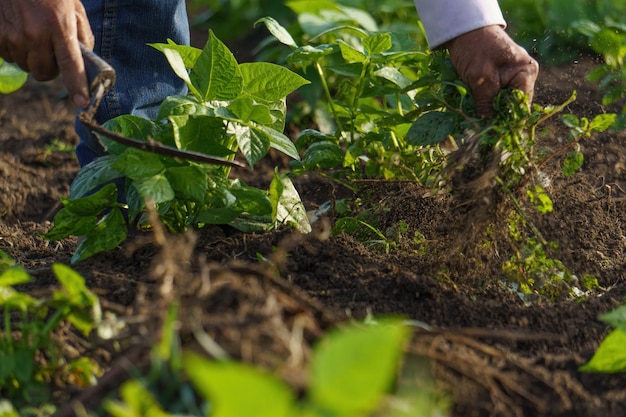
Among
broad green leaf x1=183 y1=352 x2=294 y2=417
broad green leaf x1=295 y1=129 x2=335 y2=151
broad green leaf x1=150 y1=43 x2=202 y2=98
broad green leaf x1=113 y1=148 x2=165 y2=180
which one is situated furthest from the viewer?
broad green leaf x1=295 y1=129 x2=335 y2=151

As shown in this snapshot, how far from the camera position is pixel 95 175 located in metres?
1.86

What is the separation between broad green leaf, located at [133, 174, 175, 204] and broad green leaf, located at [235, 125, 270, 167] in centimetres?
20

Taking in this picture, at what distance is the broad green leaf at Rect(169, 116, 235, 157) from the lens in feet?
5.96

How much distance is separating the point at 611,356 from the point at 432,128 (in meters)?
0.78

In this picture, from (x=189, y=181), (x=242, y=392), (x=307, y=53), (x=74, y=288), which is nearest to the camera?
(x=242, y=392)

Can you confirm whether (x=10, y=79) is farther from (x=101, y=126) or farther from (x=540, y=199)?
(x=540, y=199)

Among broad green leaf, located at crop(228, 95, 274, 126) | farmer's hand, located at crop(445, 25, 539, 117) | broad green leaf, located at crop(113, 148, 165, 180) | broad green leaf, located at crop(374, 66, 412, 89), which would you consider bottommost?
broad green leaf, located at crop(113, 148, 165, 180)

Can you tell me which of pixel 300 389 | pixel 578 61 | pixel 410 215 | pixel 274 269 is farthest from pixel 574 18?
pixel 300 389

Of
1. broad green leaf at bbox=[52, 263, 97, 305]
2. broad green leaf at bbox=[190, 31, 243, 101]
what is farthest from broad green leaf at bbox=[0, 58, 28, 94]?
broad green leaf at bbox=[52, 263, 97, 305]

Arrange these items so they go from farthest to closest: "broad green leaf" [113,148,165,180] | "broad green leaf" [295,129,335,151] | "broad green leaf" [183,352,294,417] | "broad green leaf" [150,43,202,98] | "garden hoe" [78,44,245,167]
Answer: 1. "broad green leaf" [295,129,335,151]
2. "broad green leaf" [150,43,202,98]
3. "broad green leaf" [113,148,165,180]
4. "garden hoe" [78,44,245,167]
5. "broad green leaf" [183,352,294,417]

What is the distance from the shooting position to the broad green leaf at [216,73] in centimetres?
191

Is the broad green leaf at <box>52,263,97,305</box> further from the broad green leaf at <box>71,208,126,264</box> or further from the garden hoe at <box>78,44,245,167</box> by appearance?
the broad green leaf at <box>71,208,126,264</box>

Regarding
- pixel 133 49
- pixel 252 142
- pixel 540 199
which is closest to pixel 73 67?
pixel 252 142

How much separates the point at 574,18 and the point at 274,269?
2447 mm
